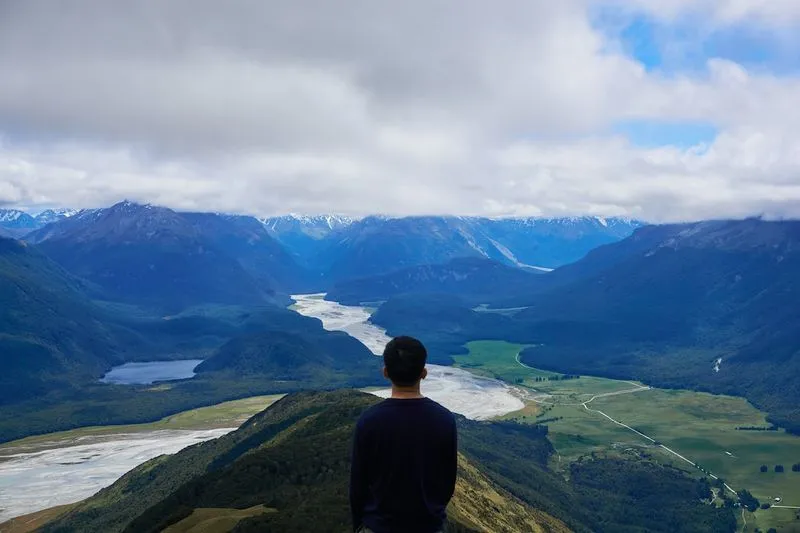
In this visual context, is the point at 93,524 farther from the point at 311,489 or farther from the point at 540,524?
the point at 540,524

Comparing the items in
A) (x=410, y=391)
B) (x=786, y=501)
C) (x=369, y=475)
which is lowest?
(x=786, y=501)

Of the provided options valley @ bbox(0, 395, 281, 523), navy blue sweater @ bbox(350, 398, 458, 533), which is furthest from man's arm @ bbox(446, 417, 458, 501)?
valley @ bbox(0, 395, 281, 523)

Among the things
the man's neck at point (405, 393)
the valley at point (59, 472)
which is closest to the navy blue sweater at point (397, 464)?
the man's neck at point (405, 393)

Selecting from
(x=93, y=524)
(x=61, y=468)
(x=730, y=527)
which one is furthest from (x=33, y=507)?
(x=730, y=527)

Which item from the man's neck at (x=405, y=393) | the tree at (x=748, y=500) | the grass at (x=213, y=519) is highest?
the man's neck at (x=405, y=393)

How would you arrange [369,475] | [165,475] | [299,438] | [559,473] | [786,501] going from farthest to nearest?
[559,473], [786,501], [165,475], [299,438], [369,475]

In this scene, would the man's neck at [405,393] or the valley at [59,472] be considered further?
the valley at [59,472]

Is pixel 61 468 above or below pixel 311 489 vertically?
below

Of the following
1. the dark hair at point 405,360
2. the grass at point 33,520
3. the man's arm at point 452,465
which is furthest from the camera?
the grass at point 33,520

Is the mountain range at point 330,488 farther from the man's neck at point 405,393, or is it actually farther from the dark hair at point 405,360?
the dark hair at point 405,360
